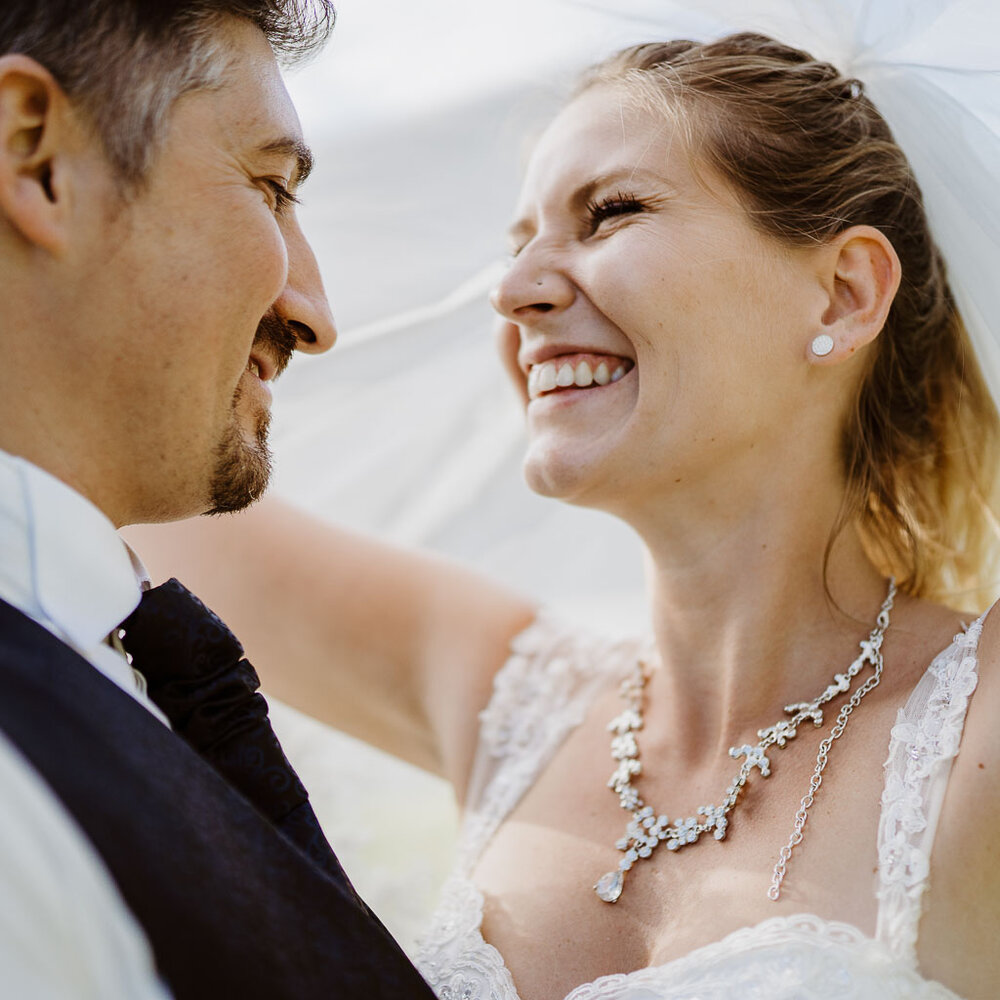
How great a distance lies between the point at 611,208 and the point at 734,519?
2.21 feet

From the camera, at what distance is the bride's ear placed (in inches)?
89.7

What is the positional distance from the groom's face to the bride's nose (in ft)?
1.96

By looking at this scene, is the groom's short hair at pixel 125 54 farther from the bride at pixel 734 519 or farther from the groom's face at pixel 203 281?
the bride at pixel 734 519

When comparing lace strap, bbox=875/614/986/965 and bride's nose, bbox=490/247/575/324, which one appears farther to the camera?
bride's nose, bbox=490/247/575/324

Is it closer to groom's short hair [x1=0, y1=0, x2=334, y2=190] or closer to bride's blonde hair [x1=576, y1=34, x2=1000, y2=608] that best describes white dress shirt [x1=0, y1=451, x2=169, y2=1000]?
groom's short hair [x1=0, y1=0, x2=334, y2=190]

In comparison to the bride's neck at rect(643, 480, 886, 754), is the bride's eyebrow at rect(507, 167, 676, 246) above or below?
above

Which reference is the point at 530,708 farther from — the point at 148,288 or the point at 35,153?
the point at 35,153

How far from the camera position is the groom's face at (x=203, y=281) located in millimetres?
1613

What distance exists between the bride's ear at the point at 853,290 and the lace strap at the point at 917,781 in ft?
1.96

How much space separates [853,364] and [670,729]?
86 centimetres

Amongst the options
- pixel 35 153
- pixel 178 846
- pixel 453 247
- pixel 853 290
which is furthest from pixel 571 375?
pixel 178 846

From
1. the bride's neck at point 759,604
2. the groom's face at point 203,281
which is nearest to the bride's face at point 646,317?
the bride's neck at point 759,604

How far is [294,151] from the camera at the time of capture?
1.83 metres

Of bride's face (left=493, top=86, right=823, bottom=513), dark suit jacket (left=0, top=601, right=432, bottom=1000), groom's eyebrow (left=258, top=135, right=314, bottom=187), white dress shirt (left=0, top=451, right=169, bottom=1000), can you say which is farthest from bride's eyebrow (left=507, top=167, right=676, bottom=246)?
dark suit jacket (left=0, top=601, right=432, bottom=1000)
